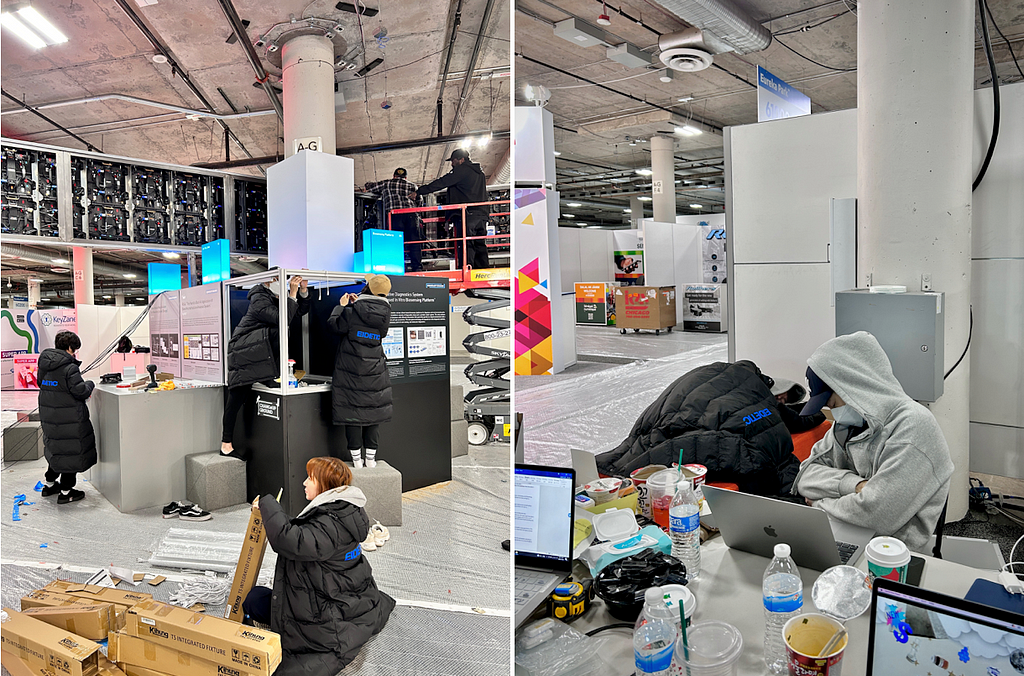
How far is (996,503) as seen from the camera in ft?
12.7

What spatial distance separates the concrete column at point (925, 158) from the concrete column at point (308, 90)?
4.59m

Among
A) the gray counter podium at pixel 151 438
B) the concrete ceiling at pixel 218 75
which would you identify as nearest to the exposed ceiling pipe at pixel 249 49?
the concrete ceiling at pixel 218 75

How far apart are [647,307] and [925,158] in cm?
880

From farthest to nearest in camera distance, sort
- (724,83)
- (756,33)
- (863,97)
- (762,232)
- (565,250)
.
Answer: (565,250) < (724,83) < (756,33) < (762,232) < (863,97)

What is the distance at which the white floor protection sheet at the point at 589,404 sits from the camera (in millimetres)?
4926

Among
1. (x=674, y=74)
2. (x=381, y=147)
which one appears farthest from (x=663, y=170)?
(x=381, y=147)

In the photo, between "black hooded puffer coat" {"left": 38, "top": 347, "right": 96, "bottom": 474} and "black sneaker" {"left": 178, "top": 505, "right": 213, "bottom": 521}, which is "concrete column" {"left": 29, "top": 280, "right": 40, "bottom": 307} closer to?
"black hooded puffer coat" {"left": 38, "top": 347, "right": 96, "bottom": 474}

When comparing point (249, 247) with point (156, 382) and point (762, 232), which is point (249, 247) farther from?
point (762, 232)

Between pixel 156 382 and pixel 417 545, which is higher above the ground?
pixel 156 382

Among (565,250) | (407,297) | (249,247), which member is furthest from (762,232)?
(565,250)

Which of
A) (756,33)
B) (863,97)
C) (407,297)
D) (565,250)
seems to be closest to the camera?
(863,97)

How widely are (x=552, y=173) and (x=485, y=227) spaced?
1.04 meters

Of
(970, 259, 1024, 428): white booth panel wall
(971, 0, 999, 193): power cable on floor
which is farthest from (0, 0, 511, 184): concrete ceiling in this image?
(970, 259, 1024, 428): white booth panel wall

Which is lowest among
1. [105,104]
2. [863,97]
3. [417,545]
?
[417,545]
